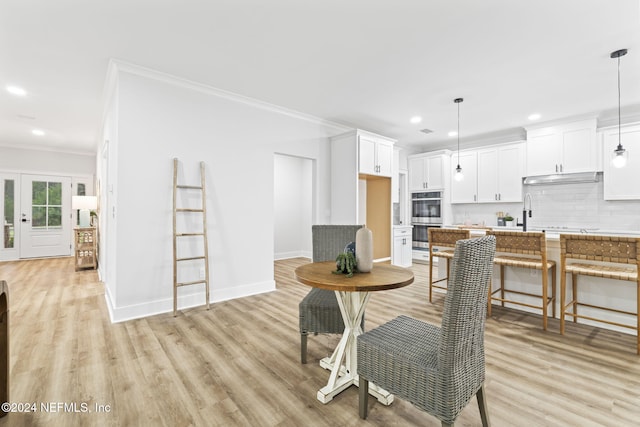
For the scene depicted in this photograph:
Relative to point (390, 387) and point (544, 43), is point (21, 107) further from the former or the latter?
point (544, 43)

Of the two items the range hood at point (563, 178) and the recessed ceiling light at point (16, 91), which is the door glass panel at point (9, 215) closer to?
the recessed ceiling light at point (16, 91)

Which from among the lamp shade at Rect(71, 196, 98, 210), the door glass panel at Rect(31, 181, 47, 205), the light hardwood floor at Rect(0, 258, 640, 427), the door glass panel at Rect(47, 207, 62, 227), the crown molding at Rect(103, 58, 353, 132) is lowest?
the light hardwood floor at Rect(0, 258, 640, 427)

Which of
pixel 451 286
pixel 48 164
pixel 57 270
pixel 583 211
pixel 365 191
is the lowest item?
pixel 57 270

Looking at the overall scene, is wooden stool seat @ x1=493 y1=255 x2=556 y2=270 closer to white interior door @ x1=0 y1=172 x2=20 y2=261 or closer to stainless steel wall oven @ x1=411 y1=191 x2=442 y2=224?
stainless steel wall oven @ x1=411 y1=191 x2=442 y2=224

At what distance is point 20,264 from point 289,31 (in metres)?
7.79

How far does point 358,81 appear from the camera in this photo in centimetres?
366

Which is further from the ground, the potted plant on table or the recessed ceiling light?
the recessed ceiling light

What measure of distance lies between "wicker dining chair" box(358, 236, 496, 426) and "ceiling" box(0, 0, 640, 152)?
2097 millimetres

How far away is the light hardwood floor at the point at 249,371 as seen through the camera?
1723 mm

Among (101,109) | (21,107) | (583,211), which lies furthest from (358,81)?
(21,107)

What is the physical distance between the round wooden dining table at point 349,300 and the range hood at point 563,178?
184 inches

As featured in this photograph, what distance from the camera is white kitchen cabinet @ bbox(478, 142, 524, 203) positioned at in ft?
18.4

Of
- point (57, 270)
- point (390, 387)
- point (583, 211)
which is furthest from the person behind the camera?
point (57, 270)

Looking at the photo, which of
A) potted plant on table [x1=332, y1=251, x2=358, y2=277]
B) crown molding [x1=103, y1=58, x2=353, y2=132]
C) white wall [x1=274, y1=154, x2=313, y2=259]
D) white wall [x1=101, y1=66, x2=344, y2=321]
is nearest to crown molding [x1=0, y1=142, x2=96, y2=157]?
crown molding [x1=103, y1=58, x2=353, y2=132]
